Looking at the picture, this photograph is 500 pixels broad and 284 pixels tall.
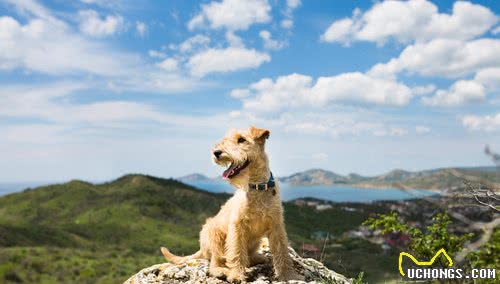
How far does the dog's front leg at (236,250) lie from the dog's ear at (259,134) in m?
1.24

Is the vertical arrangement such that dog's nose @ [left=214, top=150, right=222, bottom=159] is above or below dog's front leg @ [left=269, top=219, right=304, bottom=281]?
above

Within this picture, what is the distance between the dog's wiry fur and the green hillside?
36195mm

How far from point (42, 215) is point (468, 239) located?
100395 millimetres

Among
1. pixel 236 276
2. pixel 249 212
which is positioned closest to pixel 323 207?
pixel 236 276

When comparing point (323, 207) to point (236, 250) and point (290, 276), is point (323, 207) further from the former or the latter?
point (236, 250)

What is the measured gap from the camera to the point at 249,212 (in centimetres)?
616

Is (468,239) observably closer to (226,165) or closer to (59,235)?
(226,165)

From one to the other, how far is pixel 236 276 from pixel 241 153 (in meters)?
1.82

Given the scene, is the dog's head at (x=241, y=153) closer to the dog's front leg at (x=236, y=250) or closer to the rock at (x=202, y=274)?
the dog's front leg at (x=236, y=250)

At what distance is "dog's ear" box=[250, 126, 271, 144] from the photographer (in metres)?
6.25

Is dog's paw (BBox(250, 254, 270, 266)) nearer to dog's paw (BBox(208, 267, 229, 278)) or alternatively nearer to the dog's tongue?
dog's paw (BBox(208, 267, 229, 278))

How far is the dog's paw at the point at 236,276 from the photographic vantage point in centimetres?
624

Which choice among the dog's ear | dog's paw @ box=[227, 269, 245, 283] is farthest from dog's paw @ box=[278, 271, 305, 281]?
the dog's ear

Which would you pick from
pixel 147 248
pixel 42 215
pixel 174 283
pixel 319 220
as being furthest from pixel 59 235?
pixel 174 283
